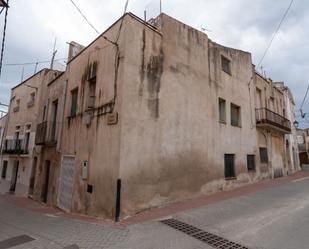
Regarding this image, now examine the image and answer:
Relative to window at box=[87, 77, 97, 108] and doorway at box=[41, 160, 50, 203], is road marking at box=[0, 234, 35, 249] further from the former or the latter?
doorway at box=[41, 160, 50, 203]

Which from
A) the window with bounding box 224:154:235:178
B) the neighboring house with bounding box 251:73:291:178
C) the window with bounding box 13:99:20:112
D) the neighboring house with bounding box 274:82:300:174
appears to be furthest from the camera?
the neighboring house with bounding box 274:82:300:174

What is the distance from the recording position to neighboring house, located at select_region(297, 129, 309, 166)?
1407 inches

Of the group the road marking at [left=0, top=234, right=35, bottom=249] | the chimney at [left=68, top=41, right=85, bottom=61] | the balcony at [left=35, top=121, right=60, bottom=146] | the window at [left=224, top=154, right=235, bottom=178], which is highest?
the chimney at [left=68, top=41, right=85, bottom=61]

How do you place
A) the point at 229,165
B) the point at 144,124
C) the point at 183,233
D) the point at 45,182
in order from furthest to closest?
the point at 45,182 → the point at 229,165 → the point at 144,124 → the point at 183,233

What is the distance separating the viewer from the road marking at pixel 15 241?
18.2 ft

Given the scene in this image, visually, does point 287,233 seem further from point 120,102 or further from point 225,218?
point 120,102

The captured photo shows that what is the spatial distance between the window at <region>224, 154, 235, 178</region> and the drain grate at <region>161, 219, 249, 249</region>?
6433 millimetres

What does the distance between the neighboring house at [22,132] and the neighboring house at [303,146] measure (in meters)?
34.9

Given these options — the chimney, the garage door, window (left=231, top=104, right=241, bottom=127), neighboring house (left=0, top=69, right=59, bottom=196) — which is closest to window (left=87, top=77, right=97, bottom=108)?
the garage door

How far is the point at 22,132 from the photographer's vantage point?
18469 mm

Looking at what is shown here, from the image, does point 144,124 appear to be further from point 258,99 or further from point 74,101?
point 258,99

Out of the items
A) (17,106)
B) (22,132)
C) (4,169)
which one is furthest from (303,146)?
(4,169)

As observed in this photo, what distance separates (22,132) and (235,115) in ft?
50.7

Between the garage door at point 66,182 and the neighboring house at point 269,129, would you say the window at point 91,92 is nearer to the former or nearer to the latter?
the garage door at point 66,182
